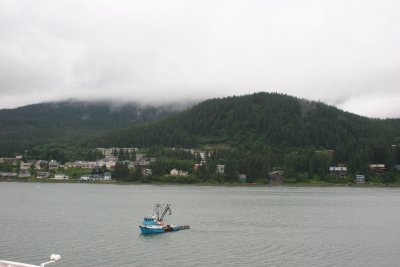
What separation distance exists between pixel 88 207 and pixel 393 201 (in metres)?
76.1

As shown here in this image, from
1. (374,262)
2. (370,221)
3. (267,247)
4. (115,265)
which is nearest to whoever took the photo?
(115,265)

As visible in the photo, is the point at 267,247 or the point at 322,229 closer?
the point at 267,247

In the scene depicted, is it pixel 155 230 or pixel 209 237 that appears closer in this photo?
pixel 209 237

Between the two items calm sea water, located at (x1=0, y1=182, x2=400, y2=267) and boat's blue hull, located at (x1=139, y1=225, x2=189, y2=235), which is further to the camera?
boat's blue hull, located at (x1=139, y1=225, x2=189, y2=235)

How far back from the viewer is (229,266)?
48500 millimetres

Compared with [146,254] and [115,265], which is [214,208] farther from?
[115,265]

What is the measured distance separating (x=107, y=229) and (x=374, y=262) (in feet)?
122

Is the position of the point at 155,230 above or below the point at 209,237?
above

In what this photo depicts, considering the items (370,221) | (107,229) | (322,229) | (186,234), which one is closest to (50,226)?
(107,229)

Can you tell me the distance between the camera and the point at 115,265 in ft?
156

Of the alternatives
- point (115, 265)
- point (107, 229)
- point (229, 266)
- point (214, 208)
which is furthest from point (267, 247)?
point (214, 208)

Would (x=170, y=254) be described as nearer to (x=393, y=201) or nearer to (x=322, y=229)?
(x=322, y=229)

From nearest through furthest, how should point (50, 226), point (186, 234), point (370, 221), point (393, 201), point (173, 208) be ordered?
point (186, 234)
point (50, 226)
point (370, 221)
point (173, 208)
point (393, 201)

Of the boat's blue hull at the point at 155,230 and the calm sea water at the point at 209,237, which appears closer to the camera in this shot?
the calm sea water at the point at 209,237
